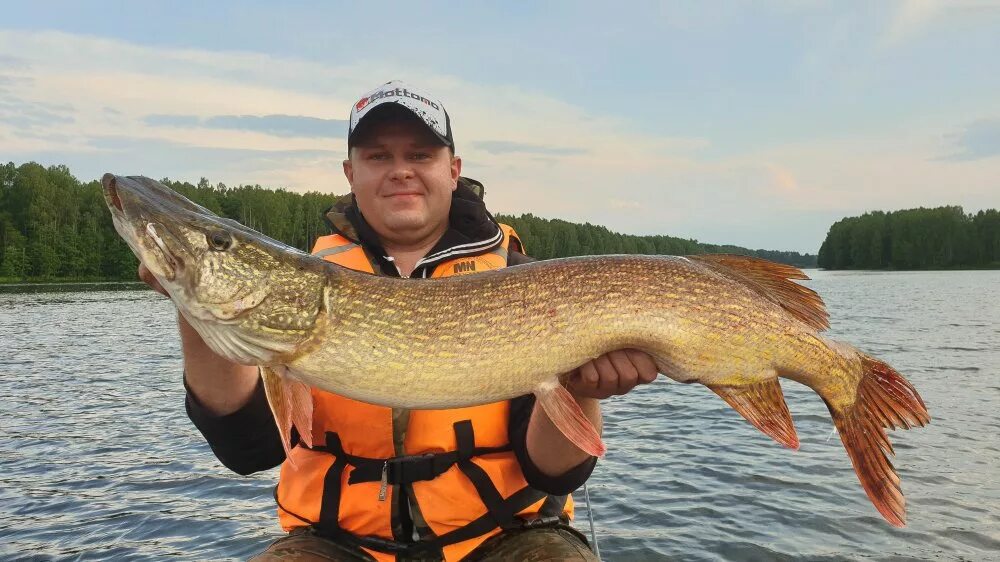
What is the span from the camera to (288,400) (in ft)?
7.54

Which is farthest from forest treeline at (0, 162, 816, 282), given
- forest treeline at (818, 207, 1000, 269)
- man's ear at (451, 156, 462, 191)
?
man's ear at (451, 156, 462, 191)

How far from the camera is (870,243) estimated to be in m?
79.6

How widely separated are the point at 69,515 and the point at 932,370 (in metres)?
11.8

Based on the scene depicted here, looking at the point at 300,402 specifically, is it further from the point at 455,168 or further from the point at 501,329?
the point at 455,168

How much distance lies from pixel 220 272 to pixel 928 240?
85463 mm

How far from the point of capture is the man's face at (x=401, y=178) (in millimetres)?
3168

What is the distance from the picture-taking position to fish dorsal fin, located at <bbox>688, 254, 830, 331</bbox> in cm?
254

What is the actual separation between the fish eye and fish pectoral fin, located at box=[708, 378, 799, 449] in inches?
69.6

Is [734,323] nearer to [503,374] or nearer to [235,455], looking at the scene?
[503,374]

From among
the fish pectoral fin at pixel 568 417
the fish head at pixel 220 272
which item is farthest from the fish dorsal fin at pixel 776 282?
the fish head at pixel 220 272

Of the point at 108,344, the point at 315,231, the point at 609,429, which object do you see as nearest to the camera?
the point at 609,429

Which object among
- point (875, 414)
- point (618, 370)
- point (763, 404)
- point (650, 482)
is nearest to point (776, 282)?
point (763, 404)

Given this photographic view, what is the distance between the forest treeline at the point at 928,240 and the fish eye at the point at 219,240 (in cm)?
8497

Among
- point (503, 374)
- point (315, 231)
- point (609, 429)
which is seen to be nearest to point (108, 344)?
point (609, 429)
